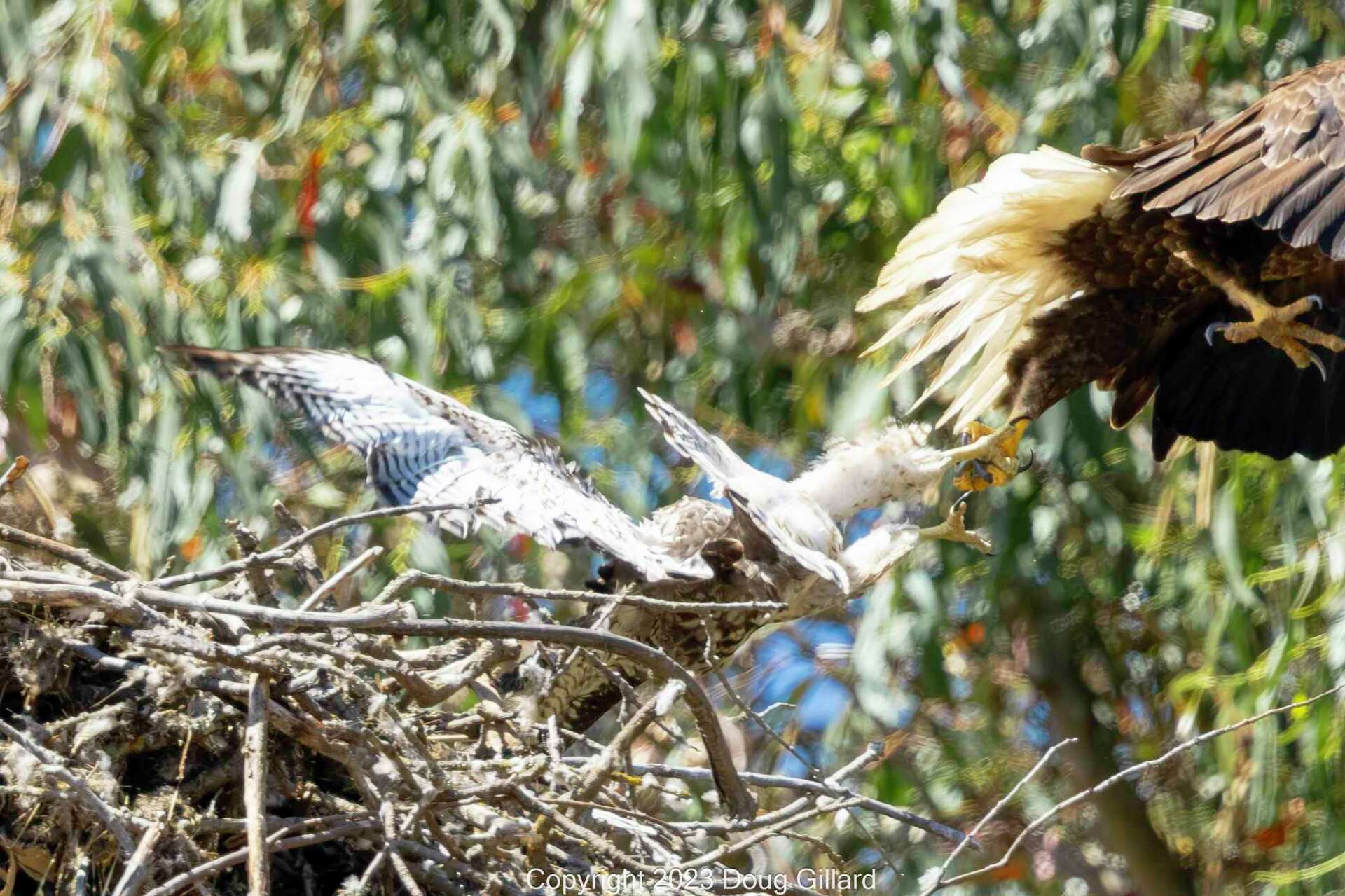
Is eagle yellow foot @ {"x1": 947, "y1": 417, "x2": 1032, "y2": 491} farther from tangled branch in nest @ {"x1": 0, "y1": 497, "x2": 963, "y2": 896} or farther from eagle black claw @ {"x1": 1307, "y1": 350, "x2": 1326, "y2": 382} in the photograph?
tangled branch in nest @ {"x1": 0, "y1": 497, "x2": 963, "y2": 896}

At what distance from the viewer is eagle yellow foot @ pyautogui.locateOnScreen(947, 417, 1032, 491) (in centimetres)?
409

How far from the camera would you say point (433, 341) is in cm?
465

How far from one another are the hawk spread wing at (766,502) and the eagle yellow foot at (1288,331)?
1085 millimetres

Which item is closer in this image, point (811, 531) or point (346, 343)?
point (811, 531)

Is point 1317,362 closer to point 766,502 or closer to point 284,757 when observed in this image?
point 766,502

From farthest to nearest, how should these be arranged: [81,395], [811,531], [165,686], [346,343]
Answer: [346,343], [81,395], [811,531], [165,686]

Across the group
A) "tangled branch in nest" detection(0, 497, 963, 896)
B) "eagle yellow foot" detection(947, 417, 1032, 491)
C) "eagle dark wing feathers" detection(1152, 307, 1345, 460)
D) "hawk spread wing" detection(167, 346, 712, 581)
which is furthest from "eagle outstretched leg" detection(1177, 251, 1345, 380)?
"tangled branch in nest" detection(0, 497, 963, 896)

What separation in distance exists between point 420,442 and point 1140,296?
1.79 m

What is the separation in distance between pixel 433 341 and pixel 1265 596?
219 centimetres

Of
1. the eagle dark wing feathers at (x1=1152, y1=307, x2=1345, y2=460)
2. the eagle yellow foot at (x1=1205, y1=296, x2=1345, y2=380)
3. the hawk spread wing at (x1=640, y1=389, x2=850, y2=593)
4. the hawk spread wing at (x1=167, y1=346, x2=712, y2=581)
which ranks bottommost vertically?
the eagle dark wing feathers at (x1=1152, y1=307, x2=1345, y2=460)

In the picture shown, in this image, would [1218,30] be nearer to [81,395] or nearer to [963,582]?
[963,582]

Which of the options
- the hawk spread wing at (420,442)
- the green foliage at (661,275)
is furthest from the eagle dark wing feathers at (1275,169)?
the hawk spread wing at (420,442)

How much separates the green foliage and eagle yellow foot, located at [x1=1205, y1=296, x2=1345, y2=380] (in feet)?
2.09

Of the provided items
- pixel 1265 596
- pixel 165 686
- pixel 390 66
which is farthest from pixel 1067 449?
pixel 165 686
